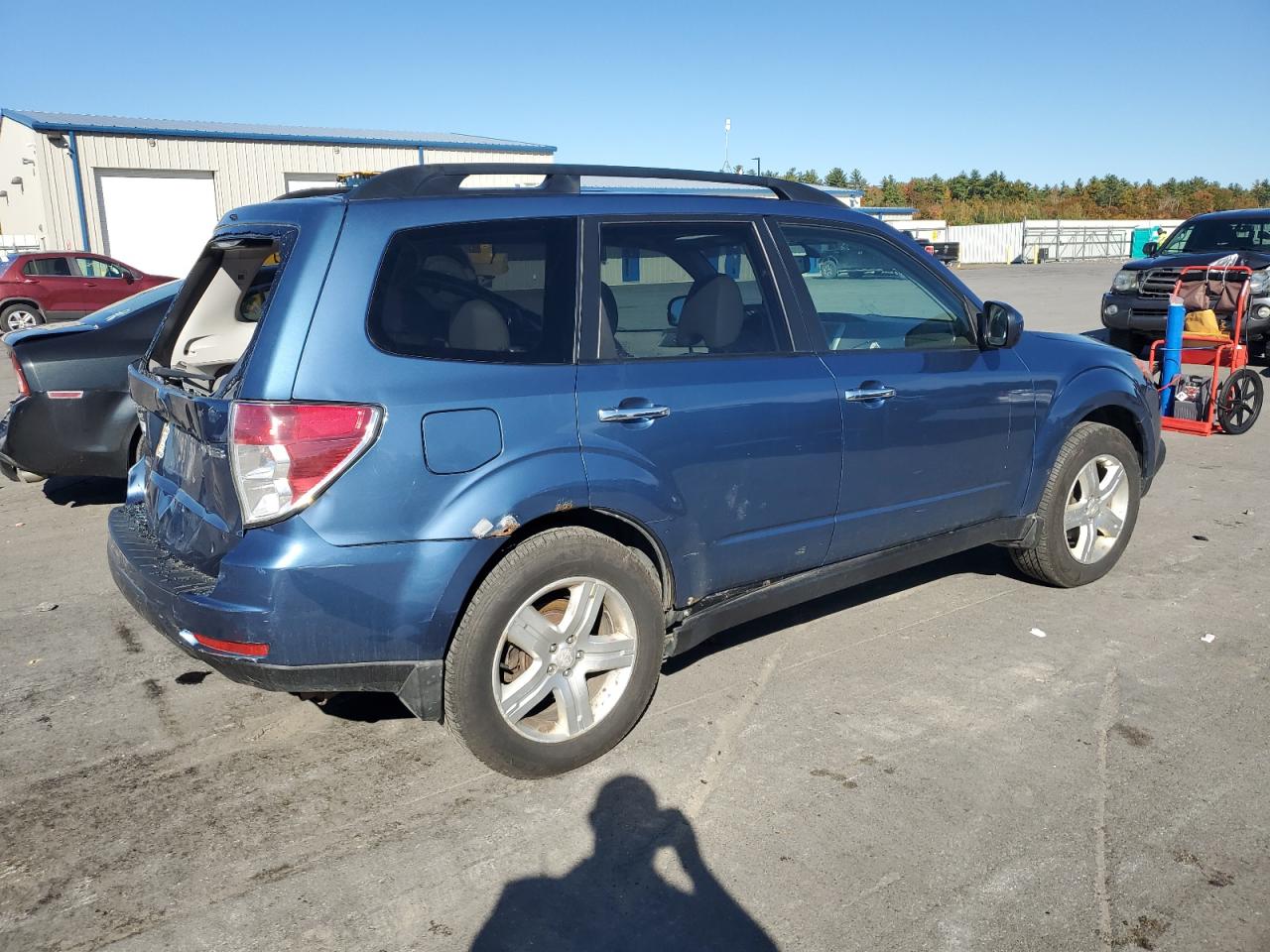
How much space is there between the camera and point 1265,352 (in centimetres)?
1234

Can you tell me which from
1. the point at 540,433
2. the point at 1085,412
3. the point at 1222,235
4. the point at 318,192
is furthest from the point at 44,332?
the point at 1222,235

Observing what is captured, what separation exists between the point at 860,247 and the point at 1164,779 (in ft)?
7.64

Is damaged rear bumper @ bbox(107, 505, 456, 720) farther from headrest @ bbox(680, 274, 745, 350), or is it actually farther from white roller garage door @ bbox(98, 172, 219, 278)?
white roller garage door @ bbox(98, 172, 219, 278)

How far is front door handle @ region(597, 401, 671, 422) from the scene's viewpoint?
341 centimetres

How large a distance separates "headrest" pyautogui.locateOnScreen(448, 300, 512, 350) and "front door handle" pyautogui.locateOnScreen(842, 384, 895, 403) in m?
1.41

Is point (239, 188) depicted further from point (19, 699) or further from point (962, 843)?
point (962, 843)

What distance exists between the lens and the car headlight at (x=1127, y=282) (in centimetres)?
1247

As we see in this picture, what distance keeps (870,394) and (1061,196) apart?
7438cm

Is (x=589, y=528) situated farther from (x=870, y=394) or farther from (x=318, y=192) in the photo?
(x=318, y=192)

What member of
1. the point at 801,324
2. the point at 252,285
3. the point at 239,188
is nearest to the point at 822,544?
the point at 801,324

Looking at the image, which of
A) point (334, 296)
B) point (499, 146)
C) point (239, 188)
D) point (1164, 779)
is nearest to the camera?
point (334, 296)

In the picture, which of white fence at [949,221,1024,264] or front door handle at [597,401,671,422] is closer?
front door handle at [597,401,671,422]

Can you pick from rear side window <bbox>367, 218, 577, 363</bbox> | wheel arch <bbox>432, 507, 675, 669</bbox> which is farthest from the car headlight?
rear side window <bbox>367, 218, 577, 363</bbox>

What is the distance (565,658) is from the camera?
3459mm
